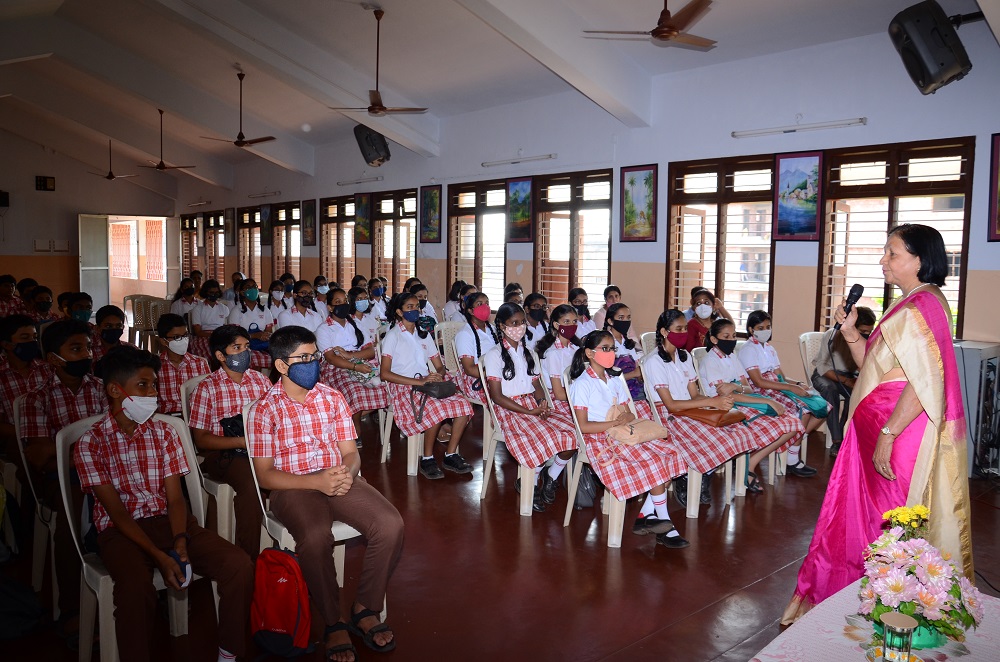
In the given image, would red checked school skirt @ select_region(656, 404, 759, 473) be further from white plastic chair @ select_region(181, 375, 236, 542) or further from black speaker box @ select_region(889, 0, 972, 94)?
black speaker box @ select_region(889, 0, 972, 94)

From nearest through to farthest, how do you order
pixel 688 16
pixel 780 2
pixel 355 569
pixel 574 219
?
pixel 355 569, pixel 688 16, pixel 780 2, pixel 574 219

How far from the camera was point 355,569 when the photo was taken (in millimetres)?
3609

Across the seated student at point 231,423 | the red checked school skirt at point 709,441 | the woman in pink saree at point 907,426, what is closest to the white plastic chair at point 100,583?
the seated student at point 231,423

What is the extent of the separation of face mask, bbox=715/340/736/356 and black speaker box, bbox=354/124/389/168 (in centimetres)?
693

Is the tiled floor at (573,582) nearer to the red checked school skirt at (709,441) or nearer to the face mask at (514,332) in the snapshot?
the red checked school skirt at (709,441)

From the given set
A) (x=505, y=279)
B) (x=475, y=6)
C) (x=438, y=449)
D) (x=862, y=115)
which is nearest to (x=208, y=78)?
(x=505, y=279)

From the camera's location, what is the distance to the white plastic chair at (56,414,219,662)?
2.54 meters

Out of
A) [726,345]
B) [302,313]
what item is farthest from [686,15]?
[302,313]

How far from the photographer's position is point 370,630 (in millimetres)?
2869

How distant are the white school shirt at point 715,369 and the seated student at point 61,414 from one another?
3.50 m

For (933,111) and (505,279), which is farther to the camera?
(505,279)

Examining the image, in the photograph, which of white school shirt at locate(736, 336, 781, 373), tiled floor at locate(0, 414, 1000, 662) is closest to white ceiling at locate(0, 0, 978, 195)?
white school shirt at locate(736, 336, 781, 373)

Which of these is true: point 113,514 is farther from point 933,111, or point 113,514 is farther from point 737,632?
point 933,111

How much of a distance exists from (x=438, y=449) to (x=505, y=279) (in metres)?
4.38
